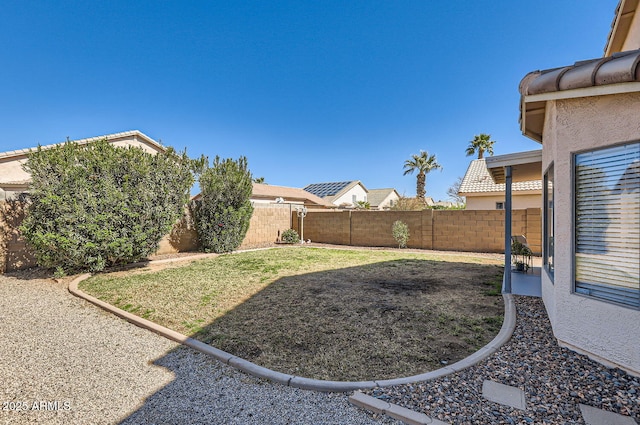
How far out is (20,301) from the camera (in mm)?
6000

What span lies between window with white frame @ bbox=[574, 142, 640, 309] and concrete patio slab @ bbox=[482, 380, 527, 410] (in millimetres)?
1584

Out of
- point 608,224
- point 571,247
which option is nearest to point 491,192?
point 571,247

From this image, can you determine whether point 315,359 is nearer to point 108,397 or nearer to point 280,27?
point 108,397

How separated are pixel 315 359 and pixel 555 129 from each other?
432 centimetres

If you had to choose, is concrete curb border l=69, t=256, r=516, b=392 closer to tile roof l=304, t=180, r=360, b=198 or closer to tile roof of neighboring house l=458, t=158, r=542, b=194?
tile roof of neighboring house l=458, t=158, r=542, b=194

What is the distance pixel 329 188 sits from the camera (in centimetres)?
3897

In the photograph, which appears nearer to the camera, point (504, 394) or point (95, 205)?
point (504, 394)

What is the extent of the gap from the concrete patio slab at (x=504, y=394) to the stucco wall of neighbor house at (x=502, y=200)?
718 inches

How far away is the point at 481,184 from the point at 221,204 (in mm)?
17744

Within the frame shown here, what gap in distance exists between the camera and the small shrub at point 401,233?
14586mm

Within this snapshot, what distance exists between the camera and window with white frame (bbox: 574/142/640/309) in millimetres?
3027

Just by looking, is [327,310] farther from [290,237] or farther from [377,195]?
[377,195]

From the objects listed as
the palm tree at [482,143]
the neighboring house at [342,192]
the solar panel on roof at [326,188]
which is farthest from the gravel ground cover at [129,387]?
the solar panel on roof at [326,188]

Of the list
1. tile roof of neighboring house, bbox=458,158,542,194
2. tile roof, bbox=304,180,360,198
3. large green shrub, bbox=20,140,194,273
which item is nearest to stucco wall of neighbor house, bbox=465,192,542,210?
tile roof of neighboring house, bbox=458,158,542,194
